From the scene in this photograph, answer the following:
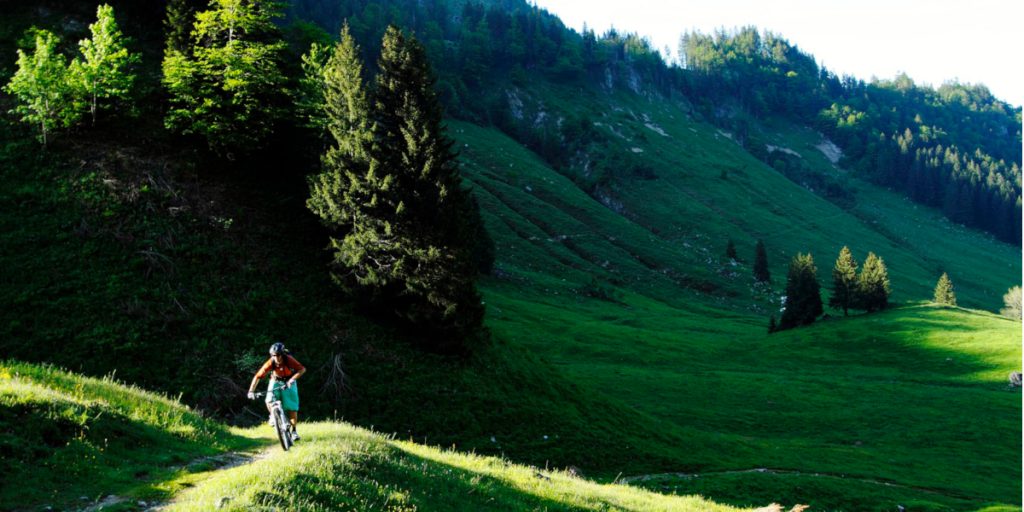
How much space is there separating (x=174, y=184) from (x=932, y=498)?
59.2 meters

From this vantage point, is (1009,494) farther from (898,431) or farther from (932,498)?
(898,431)

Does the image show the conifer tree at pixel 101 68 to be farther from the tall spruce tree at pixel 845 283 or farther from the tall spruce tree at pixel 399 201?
the tall spruce tree at pixel 845 283

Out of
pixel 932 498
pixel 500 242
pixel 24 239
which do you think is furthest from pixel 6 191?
pixel 500 242

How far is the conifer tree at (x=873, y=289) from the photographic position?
12550 cm

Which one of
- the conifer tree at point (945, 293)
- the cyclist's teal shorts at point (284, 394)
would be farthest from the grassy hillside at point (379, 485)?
the conifer tree at point (945, 293)

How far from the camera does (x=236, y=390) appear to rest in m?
32.0

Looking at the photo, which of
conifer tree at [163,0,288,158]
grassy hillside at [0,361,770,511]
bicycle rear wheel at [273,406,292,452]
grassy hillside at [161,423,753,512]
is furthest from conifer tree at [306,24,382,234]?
bicycle rear wheel at [273,406,292,452]

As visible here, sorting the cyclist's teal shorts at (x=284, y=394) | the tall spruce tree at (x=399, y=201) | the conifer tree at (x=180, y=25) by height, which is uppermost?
the conifer tree at (x=180, y=25)

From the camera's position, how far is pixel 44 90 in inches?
1523

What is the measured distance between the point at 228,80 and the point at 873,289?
128m

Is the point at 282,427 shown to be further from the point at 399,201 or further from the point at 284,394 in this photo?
the point at 399,201

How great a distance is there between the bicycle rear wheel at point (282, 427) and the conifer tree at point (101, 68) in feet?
111

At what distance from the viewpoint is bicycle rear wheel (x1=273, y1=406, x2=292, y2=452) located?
1708 centimetres

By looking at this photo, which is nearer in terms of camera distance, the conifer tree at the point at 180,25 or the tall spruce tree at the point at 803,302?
the conifer tree at the point at 180,25
